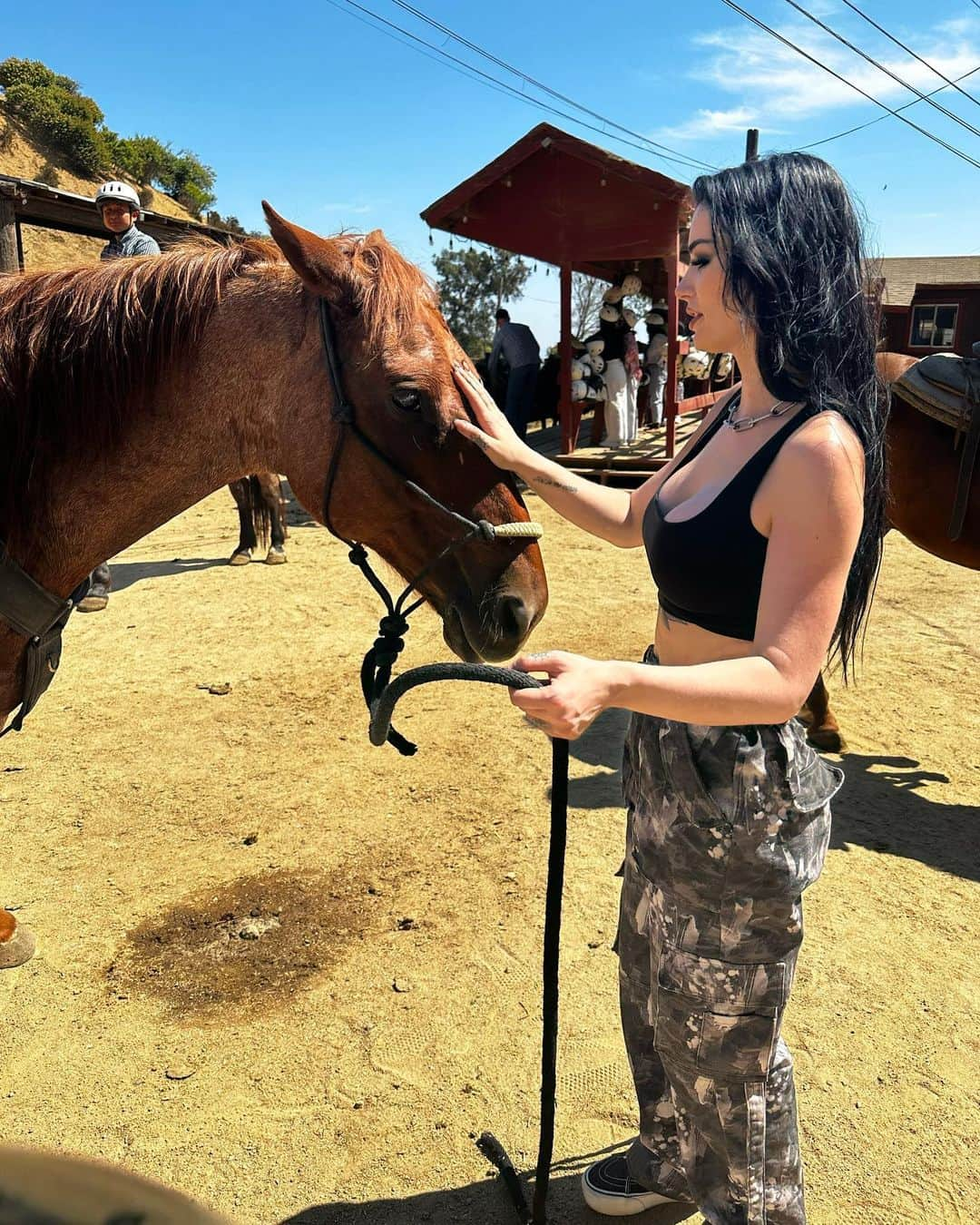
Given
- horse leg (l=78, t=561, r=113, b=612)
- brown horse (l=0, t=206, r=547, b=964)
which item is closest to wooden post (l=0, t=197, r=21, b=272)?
horse leg (l=78, t=561, r=113, b=612)

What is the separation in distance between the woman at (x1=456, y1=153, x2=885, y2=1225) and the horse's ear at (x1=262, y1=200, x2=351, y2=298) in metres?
0.78

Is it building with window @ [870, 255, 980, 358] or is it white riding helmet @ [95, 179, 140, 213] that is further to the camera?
building with window @ [870, 255, 980, 358]

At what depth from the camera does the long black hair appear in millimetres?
1225

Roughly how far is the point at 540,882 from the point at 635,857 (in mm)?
1476

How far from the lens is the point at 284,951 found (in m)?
2.61

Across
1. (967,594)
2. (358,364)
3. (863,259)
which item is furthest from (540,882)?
(967,594)

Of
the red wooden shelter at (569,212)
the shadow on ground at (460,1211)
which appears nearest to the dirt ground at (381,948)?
the shadow on ground at (460,1211)

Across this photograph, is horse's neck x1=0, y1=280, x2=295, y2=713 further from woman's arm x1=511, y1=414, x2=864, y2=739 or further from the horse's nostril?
woman's arm x1=511, y1=414, x2=864, y2=739

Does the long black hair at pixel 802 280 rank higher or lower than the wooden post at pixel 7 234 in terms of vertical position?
lower

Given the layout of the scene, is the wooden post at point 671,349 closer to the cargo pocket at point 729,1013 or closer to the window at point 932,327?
the cargo pocket at point 729,1013

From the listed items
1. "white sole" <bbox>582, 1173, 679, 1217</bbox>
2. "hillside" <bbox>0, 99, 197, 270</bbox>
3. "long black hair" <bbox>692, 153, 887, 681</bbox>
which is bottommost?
"white sole" <bbox>582, 1173, 679, 1217</bbox>

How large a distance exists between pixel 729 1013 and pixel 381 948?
1.52m

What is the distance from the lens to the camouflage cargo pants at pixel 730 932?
1.36 m

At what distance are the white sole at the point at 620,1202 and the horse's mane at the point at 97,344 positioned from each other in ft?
6.32
